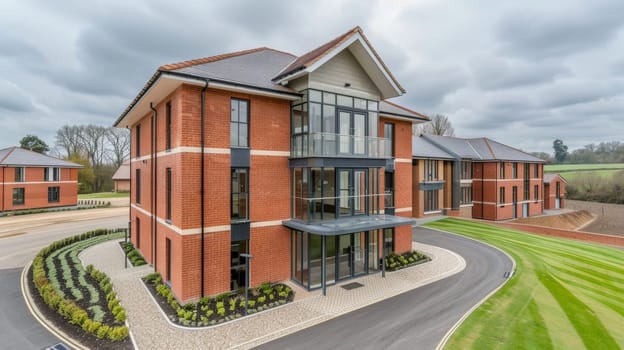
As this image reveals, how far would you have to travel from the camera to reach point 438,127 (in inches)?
2136

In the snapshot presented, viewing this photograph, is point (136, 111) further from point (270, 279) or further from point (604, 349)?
point (604, 349)

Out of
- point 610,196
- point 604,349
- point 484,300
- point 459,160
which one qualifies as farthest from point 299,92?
point 610,196

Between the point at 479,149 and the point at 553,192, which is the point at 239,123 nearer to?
the point at 479,149

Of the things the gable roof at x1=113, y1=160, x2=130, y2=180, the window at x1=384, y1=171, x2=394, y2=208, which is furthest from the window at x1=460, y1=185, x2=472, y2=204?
the gable roof at x1=113, y1=160, x2=130, y2=180

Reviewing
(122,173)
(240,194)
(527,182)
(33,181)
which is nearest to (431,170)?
(527,182)

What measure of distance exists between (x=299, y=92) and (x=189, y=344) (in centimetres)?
890

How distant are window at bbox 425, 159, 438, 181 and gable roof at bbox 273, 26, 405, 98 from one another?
15773 millimetres

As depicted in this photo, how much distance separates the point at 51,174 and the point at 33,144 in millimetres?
26633

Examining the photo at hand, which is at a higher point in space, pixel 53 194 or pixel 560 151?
pixel 560 151

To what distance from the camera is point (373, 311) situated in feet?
30.4

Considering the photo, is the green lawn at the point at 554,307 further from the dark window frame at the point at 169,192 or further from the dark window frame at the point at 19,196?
the dark window frame at the point at 19,196

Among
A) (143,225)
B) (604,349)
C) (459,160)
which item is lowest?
(604,349)

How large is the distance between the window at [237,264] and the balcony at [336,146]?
12.9 ft

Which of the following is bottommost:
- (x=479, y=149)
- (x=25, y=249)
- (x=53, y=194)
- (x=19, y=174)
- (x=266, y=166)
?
(x=25, y=249)
